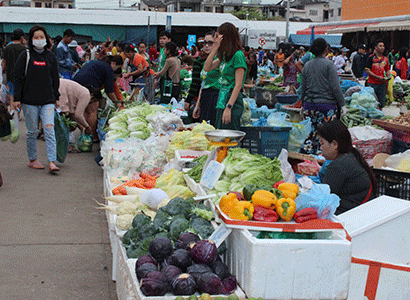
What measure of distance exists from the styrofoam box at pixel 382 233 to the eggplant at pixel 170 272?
118cm

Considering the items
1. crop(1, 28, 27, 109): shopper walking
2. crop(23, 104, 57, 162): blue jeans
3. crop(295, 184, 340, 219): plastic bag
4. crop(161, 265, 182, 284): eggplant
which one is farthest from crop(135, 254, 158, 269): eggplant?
crop(1, 28, 27, 109): shopper walking

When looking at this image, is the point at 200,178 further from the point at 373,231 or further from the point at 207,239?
the point at 373,231

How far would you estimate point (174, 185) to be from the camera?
4.31 m

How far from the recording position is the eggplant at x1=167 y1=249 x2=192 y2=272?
285 centimetres

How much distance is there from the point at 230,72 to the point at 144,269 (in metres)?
3.21

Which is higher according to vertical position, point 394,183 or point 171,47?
point 171,47

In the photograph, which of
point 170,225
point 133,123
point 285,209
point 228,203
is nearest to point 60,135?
point 133,123

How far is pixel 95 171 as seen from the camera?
7.92m

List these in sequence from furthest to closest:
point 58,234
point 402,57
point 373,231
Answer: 1. point 402,57
2. point 58,234
3. point 373,231

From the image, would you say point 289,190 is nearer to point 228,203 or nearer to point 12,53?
point 228,203

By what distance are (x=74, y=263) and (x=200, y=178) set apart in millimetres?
1327

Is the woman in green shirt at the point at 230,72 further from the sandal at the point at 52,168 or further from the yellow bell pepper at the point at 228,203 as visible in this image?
the sandal at the point at 52,168

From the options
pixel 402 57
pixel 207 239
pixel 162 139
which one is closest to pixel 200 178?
pixel 207 239

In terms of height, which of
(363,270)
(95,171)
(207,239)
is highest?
(207,239)
